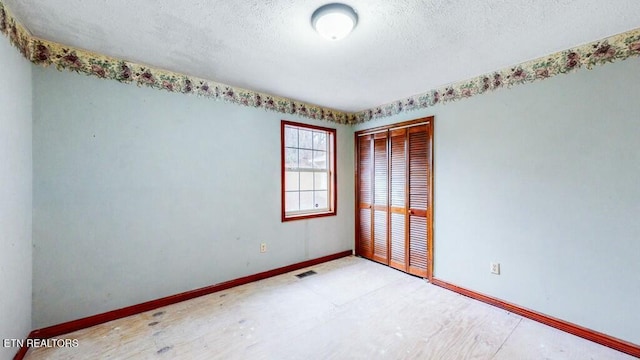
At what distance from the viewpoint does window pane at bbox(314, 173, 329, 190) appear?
3.99 meters

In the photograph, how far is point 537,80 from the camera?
2.35 metres

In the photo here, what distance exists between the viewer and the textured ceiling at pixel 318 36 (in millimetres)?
1633

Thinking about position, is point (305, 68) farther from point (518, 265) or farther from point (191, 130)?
point (518, 265)

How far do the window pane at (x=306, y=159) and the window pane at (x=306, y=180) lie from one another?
105mm

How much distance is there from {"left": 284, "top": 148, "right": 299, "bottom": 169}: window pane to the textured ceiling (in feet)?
3.77

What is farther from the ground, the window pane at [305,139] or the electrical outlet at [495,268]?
the window pane at [305,139]

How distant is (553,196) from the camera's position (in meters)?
2.27

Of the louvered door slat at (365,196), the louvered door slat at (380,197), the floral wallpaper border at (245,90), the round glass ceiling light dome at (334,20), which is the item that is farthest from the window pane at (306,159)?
the round glass ceiling light dome at (334,20)

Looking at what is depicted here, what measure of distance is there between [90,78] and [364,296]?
10.9 feet

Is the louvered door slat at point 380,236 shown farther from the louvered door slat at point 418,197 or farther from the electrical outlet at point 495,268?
the electrical outlet at point 495,268

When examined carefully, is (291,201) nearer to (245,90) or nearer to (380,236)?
(380,236)

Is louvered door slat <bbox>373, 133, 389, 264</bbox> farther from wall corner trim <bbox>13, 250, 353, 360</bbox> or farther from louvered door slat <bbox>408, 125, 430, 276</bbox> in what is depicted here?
wall corner trim <bbox>13, 250, 353, 360</bbox>

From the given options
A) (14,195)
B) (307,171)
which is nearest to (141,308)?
(14,195)

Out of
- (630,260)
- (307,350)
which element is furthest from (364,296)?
(630,260)
